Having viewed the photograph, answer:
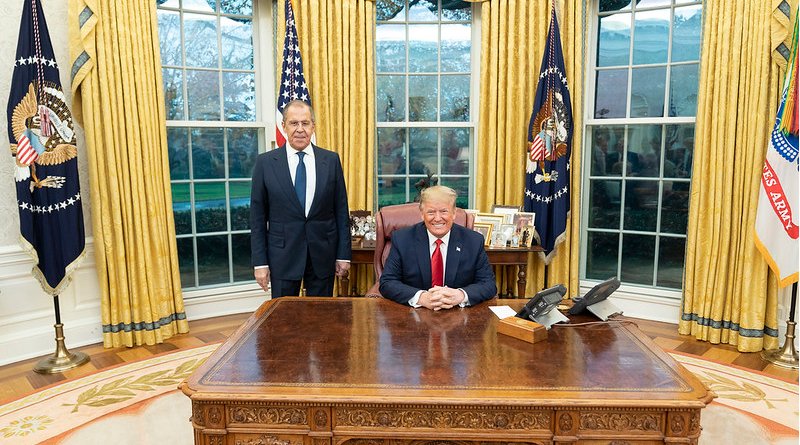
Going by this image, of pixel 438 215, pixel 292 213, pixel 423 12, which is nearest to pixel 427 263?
pixel 438 215

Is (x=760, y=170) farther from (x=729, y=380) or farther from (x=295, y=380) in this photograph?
(x=295, y=380)

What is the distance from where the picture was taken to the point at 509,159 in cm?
427

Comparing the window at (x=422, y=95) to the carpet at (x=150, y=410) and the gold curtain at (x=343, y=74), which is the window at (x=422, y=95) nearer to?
the gold curtain at (x=343, y=74)

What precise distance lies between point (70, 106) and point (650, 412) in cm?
370

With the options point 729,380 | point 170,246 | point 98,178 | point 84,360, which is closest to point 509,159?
point 729,380

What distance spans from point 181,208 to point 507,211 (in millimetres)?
2546

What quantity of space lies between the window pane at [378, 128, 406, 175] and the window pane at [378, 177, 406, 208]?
2.7 inches

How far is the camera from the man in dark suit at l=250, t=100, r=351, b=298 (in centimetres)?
285

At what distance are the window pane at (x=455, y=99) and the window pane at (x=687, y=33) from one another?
1.60 m

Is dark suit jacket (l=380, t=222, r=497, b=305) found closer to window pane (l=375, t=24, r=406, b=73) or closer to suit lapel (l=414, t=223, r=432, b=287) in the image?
suit lapel (l=414, t=223, r=432, b=287)

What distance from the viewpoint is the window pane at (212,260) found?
14.5 feet

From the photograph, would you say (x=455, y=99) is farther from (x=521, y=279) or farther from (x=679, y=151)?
(x=679, y=151)

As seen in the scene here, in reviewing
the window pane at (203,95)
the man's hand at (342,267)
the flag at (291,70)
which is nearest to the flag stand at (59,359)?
the window pane at (203,95)

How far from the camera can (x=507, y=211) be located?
4.07m
